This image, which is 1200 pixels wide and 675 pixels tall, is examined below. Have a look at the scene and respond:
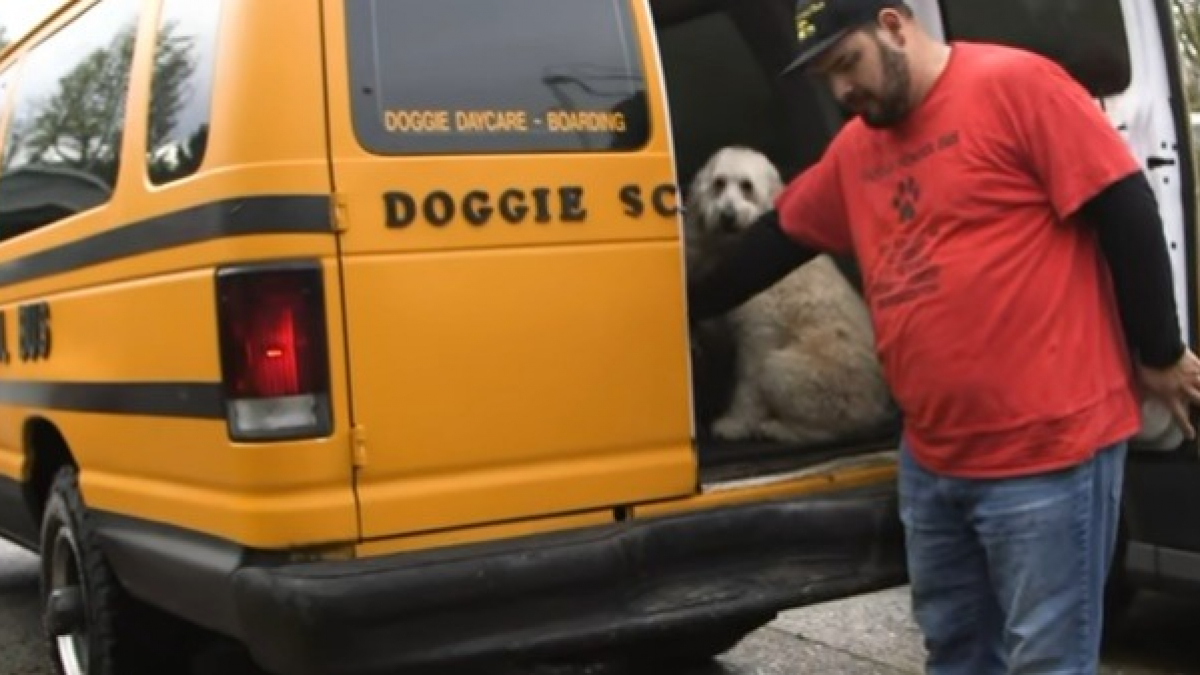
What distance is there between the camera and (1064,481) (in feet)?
9.96

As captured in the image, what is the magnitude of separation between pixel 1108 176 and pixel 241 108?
75.2 inches

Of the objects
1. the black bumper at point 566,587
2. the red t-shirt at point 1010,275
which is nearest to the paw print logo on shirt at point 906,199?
the red t-shirt at point 1010,275

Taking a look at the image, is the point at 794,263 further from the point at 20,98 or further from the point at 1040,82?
the point at 20,98

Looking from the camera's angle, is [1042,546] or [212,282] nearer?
[1042,546]

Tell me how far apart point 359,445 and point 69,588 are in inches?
66.9

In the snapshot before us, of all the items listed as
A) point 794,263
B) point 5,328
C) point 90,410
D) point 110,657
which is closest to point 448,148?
point 794,263

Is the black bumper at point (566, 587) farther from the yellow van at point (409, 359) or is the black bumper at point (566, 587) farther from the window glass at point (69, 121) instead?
the window glass at point (69, 121)

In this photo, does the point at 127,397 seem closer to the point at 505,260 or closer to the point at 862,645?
the point at 505,260

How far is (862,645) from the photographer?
5.75 m

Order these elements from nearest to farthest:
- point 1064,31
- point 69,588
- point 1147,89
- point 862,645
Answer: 1. point 1147,89
2. point 1064,31
3. point 69,588
4. point 862,645

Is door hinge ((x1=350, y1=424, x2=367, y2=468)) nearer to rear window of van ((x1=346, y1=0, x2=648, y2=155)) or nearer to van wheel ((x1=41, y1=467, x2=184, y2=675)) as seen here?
rear window of van ((x1=346, y1=0, x2=648, y2=155))

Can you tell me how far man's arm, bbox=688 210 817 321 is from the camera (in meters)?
3.82

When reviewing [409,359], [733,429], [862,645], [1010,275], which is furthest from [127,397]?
[862,645]

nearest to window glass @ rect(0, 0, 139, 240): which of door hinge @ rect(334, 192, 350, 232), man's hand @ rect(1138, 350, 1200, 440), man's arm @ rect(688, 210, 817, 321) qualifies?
door hinge @ rect(334, 192, 350, 232)
